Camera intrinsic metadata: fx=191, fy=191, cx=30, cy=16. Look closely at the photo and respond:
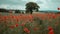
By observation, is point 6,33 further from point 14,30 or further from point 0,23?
point 0,23

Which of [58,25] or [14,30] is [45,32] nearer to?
[58,25]

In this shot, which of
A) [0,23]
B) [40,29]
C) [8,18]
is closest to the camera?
[40,29]

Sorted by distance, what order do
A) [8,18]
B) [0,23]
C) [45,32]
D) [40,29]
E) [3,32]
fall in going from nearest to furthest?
[45,32] < [40,29] < [3,32] < [0,23] < [8,18]

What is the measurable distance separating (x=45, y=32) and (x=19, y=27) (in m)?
0.54

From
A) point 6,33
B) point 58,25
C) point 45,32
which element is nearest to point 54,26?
point 58,25

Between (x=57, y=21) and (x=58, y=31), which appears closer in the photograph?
(x=58, y=31)

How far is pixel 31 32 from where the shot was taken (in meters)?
2.71

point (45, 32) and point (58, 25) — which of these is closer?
point (45, 32)

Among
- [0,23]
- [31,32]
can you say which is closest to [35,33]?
[31,32]

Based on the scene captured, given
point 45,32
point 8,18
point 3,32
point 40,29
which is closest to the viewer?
point 45,32

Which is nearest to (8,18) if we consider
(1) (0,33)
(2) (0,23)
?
(2) (0,23)

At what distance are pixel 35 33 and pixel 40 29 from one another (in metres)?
0.20

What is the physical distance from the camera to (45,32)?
8.78ft

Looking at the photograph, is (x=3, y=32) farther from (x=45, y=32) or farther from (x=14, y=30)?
(x=45, y=32)
